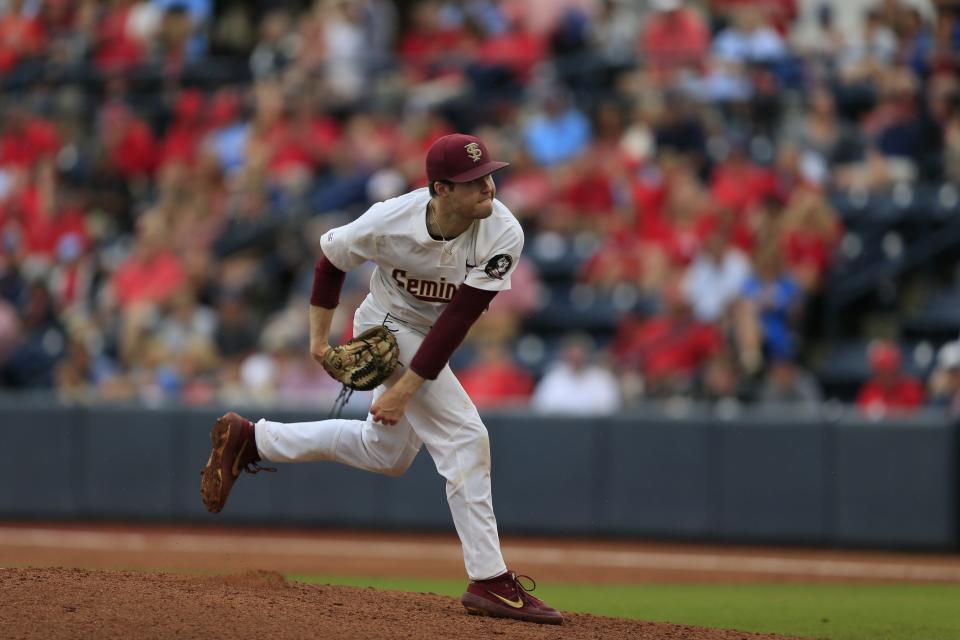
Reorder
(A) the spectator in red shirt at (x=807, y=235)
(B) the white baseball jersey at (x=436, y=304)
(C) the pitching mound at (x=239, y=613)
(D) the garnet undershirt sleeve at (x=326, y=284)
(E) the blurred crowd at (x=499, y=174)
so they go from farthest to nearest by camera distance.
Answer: (E) the blurred crowd at (x=499, y=174), (A) the spectator in red shirt at (x=807, y=235), (D) the garnet undershirt sleeve at (x=326, y=284), (B) the white baseball jersey at (x=436, y=304), (C) the pitching mound at (x=239, y=613)

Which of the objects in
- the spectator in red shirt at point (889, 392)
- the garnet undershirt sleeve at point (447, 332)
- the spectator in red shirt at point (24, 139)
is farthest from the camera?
the spectator in red shirt at point (24, 139)

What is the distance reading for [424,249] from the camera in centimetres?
Answer: 633

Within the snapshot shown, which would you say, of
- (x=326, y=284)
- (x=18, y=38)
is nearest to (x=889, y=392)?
(x=326, y=284)

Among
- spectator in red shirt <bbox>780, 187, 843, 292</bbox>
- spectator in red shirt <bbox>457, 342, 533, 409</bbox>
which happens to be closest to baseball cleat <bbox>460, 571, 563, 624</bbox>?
spectator in red shirt <bbox>457, 342, 533, 409</bbox>

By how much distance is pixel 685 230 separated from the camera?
12586mm

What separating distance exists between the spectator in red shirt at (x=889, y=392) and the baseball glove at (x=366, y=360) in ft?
20.1

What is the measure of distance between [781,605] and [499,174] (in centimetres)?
649

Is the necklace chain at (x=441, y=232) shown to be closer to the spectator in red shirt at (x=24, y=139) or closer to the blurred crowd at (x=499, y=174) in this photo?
the blurred crowd at (x=499, y=174)

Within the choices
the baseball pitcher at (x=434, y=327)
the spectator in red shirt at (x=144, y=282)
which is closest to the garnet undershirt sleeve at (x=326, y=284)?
the baseball pitcher at (x=434, y=327)

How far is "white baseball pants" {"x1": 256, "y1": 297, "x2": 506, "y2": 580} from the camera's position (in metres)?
6.37

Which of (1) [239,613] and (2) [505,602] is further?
(2) [505,602]

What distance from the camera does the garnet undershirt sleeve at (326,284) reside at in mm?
6602

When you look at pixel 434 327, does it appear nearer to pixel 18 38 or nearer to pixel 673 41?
pixel 673 41

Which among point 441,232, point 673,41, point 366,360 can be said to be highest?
point 673,41
